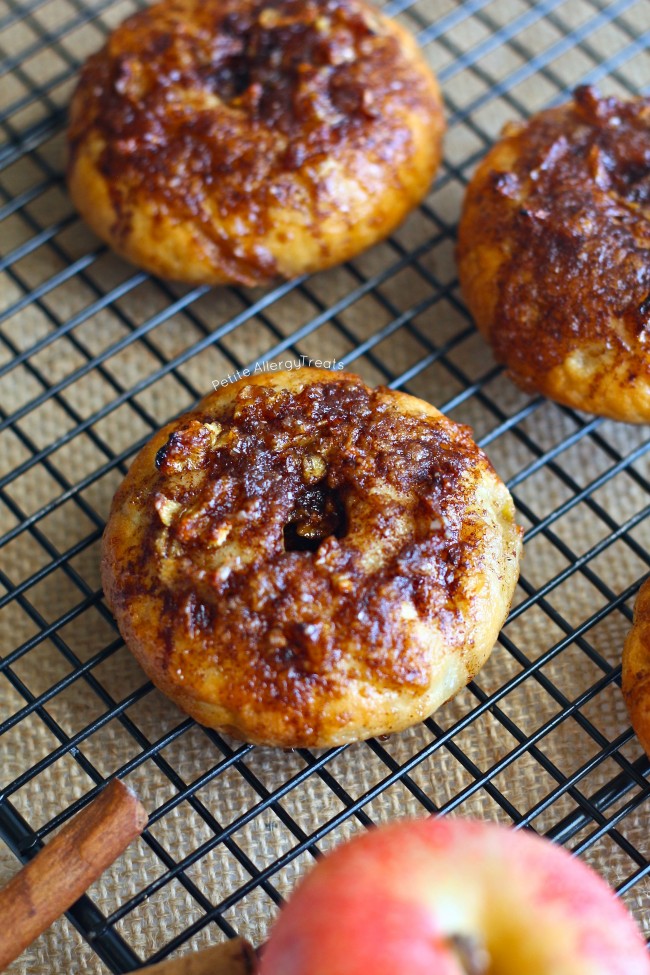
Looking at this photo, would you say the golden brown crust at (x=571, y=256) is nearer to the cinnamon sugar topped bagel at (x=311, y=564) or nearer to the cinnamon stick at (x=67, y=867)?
the cinnamon sugar topped bagel at (x=311, y=564)

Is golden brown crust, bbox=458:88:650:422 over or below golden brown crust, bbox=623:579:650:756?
over

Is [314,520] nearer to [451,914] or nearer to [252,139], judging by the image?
[451,914]

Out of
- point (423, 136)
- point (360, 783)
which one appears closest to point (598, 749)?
point (360, 783)

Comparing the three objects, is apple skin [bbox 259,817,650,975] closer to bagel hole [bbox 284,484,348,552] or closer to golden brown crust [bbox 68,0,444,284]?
bagel hole [bbox 284,484,348,552]

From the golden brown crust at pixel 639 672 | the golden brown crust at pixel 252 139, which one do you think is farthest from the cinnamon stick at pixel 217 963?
the golden brown crust at pixel 252 139

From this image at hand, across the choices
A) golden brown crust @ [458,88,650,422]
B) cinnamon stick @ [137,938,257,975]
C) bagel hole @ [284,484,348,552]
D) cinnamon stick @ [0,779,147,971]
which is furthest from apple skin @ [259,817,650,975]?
golden brown crust @ [458,88,650,422]

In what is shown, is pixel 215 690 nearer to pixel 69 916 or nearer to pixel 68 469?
pixel 69 916
